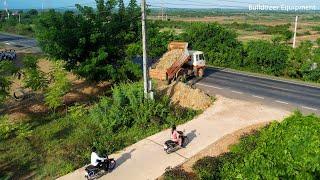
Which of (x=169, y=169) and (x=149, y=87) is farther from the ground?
(x=149, y=87)

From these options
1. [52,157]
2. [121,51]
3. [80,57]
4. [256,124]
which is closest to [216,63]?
[121,51]

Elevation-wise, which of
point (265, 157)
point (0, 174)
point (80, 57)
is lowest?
point (0, 174)

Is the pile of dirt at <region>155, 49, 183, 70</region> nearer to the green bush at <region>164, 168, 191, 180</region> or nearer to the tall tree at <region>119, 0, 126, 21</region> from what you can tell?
the tall tree at <region>119, 0, 126, 21</region>

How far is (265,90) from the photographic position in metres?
28.2

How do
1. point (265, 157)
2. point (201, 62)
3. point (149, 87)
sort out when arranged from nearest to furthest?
point (265, 157) → point (149, 87) → point (201, 62)

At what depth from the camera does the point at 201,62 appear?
31.4 meters

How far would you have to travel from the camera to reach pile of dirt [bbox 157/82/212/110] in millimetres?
23766

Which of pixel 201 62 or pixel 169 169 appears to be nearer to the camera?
pixel 169 169

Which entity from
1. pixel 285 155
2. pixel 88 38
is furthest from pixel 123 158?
pixel 88 38

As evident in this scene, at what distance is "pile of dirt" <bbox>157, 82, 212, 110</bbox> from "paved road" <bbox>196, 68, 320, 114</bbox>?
3.12 meters

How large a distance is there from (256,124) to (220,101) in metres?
4.70

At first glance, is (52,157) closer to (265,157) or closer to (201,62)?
(265,157)

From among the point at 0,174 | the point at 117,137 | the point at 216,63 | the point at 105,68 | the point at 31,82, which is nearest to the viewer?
the point at 0,174

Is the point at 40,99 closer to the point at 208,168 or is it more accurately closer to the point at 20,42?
the point at 208,168
